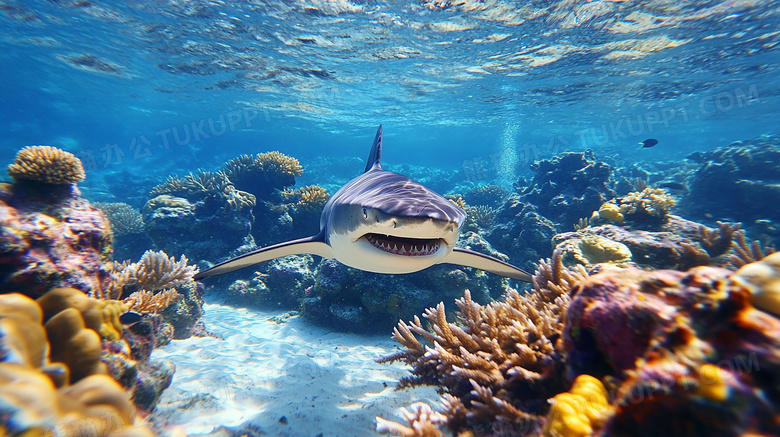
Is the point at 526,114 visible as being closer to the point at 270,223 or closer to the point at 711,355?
the point at 270,223

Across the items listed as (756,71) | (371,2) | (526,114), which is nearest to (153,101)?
(371,2)

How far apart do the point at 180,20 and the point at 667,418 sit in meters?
21.2

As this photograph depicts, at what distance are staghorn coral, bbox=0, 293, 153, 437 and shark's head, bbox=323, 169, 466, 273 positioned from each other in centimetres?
188

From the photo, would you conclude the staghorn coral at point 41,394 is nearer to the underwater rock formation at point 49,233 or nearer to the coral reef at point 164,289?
the underwater rock formation at point 49,233

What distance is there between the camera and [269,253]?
3777mm

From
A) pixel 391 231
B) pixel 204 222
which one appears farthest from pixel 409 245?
pixel 204 222

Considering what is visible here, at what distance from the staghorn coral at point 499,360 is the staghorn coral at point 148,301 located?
355cm

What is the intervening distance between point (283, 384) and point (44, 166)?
377 centimetres

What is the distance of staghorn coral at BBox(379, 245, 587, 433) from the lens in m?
2.00

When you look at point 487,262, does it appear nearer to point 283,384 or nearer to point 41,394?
point 283,384

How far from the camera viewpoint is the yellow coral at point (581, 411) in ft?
4.13

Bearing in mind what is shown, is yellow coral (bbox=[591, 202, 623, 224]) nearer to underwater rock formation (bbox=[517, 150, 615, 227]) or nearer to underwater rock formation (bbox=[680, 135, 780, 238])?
underwater rock formation (bbox=[517, 150, 615, 227])

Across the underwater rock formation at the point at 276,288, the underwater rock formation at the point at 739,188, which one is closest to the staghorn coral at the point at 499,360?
the underwater rock formation at the point at 276,288

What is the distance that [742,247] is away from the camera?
17.1 feet
